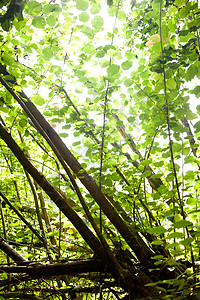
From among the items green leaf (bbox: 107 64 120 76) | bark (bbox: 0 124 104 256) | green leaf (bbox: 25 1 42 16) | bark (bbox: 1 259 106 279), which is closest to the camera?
green leaf (bbox: 25 1 42 16)

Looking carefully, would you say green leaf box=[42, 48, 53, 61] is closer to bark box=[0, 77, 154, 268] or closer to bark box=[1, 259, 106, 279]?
bark box=[0, 77, 154, 268]

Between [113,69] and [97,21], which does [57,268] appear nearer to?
[113,69]

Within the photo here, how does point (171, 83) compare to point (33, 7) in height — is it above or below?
below

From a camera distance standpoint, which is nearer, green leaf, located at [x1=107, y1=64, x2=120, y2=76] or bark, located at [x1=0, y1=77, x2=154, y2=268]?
green leaf, located at [x1=107, y1=64, x2=120, y2=76]

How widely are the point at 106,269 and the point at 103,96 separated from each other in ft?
3.26

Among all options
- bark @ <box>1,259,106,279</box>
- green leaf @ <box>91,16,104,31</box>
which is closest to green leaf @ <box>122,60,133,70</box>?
green leaf @ <box>91,16,104,31</box>

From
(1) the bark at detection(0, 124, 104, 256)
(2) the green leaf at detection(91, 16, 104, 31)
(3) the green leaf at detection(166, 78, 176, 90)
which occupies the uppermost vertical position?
(2) the green leaf at detection(91, 16, 104, 31)

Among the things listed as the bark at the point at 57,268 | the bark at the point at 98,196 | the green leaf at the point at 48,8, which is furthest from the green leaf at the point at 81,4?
the bark at the point at 57,268

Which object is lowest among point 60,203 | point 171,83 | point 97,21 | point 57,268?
point 57,268

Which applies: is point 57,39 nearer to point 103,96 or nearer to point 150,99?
point 103,96

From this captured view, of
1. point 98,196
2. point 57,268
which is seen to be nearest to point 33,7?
point 98,196

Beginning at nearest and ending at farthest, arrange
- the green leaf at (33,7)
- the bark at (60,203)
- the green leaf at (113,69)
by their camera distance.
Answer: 1. the green leaf at (33,7)
2. the green leaf at (113,69)
3. the bark at (60,203)

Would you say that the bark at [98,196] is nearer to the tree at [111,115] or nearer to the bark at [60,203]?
the tree at [111,115]

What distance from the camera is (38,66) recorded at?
111 cm
